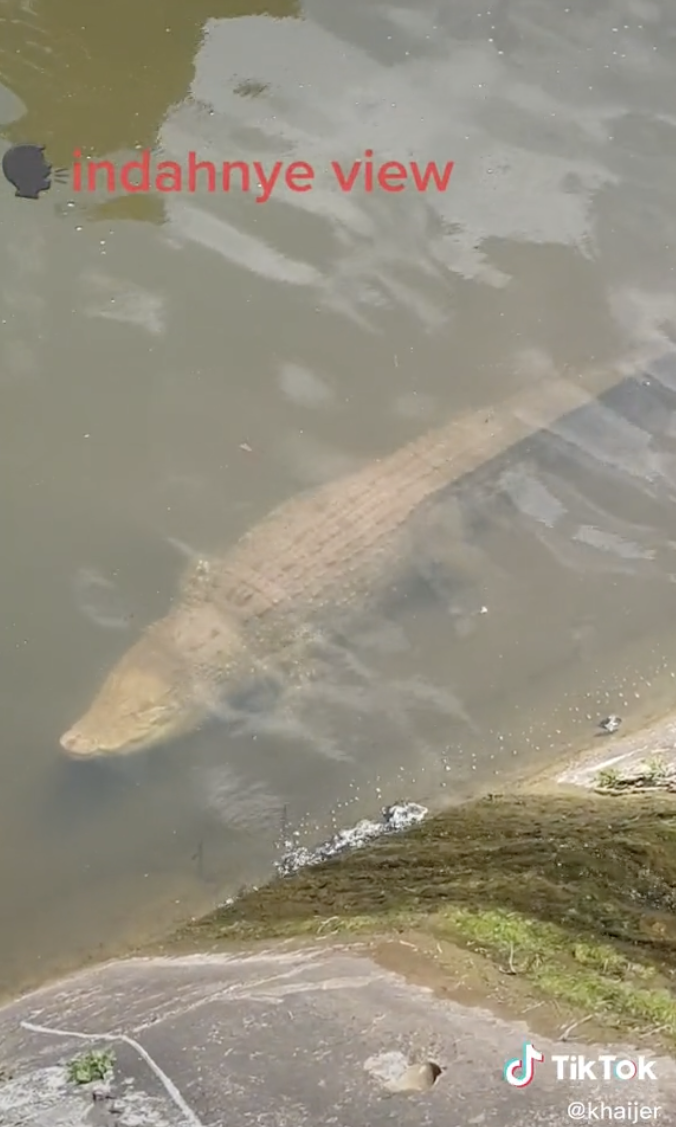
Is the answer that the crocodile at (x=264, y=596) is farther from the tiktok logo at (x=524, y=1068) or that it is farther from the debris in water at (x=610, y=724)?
the tiktok logo at (x=524, y=1068)

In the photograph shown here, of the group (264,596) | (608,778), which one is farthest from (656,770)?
(264,596)

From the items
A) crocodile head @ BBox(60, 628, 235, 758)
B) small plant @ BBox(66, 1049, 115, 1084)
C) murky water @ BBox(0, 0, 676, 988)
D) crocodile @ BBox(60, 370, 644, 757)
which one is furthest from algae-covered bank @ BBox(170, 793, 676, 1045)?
crocodile @ BBox(60, 370, 644, 757)

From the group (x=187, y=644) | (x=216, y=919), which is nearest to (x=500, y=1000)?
(x=216, y=919)

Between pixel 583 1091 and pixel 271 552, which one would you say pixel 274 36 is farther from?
pixel 583 1091

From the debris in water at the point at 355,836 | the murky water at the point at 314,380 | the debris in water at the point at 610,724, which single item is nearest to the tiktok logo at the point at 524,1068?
the debris in water at the point at 355,836

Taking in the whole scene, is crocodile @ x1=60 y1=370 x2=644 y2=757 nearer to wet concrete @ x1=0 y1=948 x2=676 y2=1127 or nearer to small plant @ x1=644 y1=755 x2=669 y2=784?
wet concrete @ x1=0 y1=948 x2=676 y2=1127
